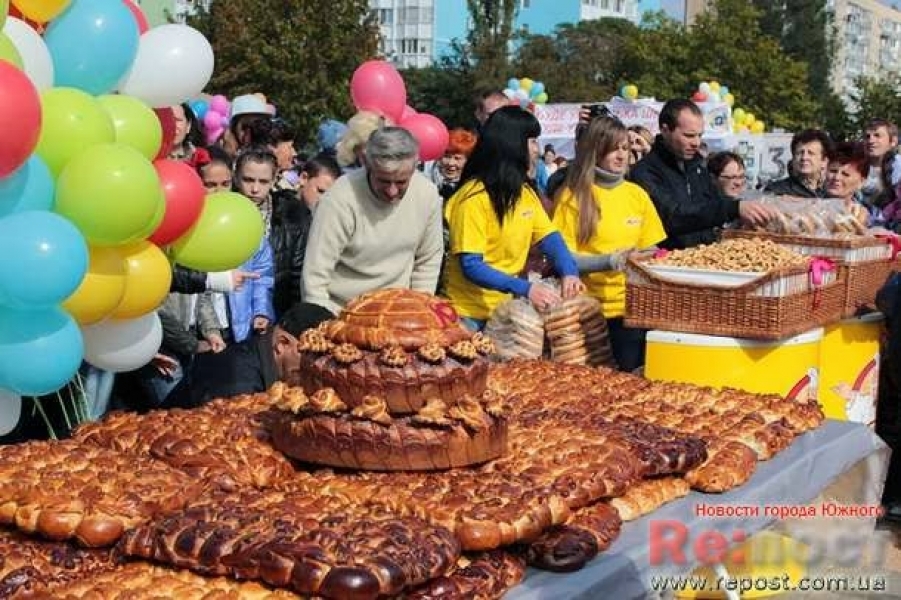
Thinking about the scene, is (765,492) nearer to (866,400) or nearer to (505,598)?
(505,598)

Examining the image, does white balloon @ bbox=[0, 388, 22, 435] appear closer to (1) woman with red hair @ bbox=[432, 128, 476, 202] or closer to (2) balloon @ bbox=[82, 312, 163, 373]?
(2) balloon @ bbox=[82, 312, 163, 373]

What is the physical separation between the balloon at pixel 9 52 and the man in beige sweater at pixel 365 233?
135 cm

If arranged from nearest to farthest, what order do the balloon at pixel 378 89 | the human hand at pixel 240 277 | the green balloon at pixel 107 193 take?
the green balloon at pixel 107 193 < the human hand at pixel 240 277 < the balloon at pixel 378 89

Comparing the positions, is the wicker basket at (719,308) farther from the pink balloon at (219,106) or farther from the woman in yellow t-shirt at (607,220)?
the pink balloon at (219,106)

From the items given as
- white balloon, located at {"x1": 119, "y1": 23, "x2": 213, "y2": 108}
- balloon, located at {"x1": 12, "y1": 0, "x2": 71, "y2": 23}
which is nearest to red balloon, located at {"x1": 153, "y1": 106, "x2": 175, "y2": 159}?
white balloon, located at {"x1": 119, "y1": 23, "x2": 213, "y2": 108}

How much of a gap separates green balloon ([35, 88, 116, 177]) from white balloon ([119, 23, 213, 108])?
1.44 ft

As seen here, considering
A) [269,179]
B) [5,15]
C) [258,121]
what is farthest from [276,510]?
[258,121]

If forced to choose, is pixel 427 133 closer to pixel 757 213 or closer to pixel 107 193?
pixel 757 213

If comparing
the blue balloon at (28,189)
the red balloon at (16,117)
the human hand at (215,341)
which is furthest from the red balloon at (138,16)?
the human hand at (215,341)

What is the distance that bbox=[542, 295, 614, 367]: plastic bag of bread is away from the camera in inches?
185

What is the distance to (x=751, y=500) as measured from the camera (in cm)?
299

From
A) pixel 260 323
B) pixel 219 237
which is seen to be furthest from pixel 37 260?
pixel 260 323

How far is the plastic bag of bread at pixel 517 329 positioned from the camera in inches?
183

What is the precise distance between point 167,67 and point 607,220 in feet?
7.85
